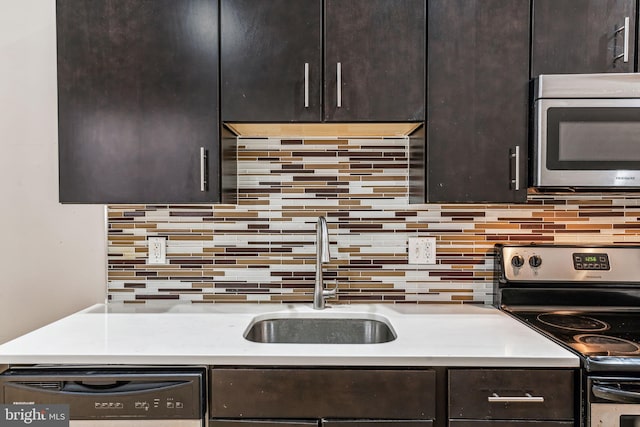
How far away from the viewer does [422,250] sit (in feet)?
5.85

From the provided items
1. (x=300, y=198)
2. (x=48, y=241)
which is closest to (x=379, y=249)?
(x=300, y=198)

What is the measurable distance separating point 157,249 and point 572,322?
1.64 m

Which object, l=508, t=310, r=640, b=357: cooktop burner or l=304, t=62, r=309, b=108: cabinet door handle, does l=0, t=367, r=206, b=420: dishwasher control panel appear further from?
l=508, t=310, r=640, b=357: cooktop burner

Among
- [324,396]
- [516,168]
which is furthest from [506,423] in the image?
[516,168]

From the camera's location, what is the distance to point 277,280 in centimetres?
180

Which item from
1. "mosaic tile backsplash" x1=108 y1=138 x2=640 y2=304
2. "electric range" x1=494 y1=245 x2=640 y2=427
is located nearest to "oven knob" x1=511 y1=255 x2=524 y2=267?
"electric range" x1=494 y1=245 x2=640 y2=427

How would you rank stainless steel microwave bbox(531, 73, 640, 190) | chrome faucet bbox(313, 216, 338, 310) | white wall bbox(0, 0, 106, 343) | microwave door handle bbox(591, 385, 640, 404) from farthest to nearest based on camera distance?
white wall bbox(0, 0, 106, 343) → chrome faucet bbox(313, 216, 338, 310) → stainless steel microwave bbox(531, 73, 640, 190) → microwave door handle bbox(591, 385, 640, 404)

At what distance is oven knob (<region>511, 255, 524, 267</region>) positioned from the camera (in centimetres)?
166

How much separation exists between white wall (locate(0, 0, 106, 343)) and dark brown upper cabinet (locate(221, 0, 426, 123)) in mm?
875

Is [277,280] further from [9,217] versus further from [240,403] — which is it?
[9,217]

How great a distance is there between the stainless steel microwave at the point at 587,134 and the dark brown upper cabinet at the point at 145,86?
1117 mm

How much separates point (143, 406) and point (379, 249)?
1045mm

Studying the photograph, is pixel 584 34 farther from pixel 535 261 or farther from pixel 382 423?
pixel 382 423

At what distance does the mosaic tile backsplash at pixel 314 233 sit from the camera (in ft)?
5.82
